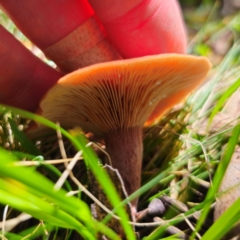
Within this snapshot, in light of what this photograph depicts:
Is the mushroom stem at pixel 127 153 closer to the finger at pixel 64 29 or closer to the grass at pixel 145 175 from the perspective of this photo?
the grass at pixel 145 175

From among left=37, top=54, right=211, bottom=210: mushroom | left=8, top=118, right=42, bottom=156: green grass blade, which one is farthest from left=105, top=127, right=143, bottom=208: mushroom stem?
left=8, top=118, right=42, bottom=156: green grass blade

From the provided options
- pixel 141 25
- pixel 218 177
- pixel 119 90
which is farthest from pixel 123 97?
pixel 218 177

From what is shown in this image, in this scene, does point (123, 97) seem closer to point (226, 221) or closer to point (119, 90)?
point (119, 90)

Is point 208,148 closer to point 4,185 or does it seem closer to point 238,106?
point 238,106

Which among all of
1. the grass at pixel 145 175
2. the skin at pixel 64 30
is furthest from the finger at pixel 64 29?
the grass at pixel 145 175

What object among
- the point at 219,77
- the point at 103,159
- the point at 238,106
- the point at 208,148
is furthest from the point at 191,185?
the point at 219,77

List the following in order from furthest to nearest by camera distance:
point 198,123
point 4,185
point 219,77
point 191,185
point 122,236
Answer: point 219,77 < point 198,123 < point 191,185 < point 122,236 < point 4,185
